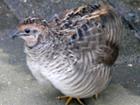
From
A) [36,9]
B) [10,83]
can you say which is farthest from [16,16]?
[10,83]

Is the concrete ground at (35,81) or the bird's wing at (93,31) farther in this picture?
the concrete ground at (35,81)

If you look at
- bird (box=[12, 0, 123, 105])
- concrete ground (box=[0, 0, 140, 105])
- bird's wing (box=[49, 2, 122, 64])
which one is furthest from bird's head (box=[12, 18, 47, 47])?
concrete ground (box=[0, 0, 140, 105])

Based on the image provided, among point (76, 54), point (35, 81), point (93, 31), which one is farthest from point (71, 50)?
point (35, 81)

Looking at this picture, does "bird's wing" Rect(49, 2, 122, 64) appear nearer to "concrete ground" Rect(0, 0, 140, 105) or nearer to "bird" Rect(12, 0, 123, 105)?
"bird" Rect(12, 0, 123, 105)

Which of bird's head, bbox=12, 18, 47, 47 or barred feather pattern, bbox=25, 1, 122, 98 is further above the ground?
bird's head, bbox=12, 18, 47, 47

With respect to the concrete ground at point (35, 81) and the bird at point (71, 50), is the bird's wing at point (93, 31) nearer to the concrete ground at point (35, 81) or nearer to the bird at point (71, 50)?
the bird at point (71, 50)

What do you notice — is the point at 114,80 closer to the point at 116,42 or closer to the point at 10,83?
the point at 116,42

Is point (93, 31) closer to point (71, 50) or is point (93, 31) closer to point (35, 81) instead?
point (71, 50)

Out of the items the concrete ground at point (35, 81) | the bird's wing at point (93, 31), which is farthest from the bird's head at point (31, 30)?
the concrete ground at point (35, 81)
